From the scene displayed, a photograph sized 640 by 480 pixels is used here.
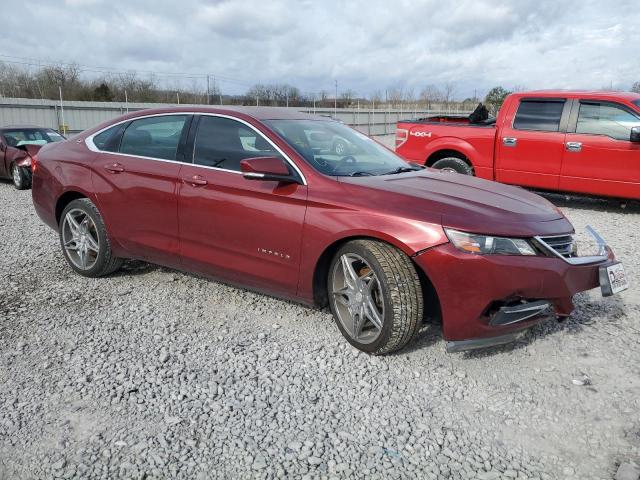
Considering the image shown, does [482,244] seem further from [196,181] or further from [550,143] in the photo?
[550,143]

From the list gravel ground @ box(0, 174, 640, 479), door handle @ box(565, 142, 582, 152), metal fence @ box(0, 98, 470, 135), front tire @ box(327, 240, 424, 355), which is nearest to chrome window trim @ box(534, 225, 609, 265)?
gravel ground @ box(0, 174, 640, 479)

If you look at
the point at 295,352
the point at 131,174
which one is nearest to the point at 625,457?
the point at 295,352

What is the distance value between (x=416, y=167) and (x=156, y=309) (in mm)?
2410

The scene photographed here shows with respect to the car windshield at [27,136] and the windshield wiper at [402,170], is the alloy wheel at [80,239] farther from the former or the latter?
the car windshield at [27,136]

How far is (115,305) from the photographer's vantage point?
14.0 ft

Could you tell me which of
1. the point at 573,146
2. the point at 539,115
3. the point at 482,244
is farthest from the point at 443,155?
the point at 482,244

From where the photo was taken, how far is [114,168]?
4.50m

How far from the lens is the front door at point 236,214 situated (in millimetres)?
3576

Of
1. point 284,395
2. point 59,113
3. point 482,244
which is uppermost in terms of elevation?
point 59,113

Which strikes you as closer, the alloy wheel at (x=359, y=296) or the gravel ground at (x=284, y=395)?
the gravel ground at (x=284, y=395)

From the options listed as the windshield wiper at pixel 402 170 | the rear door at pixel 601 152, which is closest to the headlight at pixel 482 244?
the windshield wiper at pixel 402 170

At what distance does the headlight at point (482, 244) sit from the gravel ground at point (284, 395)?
31.2 inches

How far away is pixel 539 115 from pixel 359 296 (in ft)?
20.3

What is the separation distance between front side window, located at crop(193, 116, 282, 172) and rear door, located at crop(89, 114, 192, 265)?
0.63 feet
